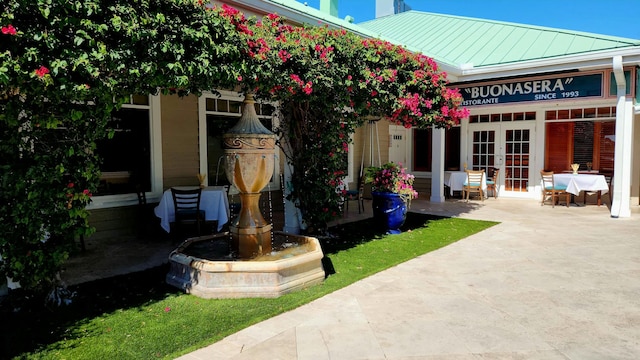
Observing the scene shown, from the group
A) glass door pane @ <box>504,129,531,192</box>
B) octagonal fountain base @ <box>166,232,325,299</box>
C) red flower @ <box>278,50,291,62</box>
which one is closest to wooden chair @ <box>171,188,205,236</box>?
octagonal fountain base @ <box>166,232,325,299</box>

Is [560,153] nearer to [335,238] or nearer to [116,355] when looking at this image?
[335,238]

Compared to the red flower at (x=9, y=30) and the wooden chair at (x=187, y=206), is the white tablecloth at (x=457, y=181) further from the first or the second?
the red flower at (x=9, y=30)

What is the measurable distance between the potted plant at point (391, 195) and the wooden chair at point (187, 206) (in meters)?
2.93

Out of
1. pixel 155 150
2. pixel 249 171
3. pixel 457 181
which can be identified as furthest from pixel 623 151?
pixel 155 150

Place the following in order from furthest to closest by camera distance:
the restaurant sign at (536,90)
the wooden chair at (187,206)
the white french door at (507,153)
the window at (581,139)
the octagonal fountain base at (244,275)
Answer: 1. the white french door at (507,153)
2. the window at (581,139)
3. the restaurant sign at (536,90)
4. the wooden chair at (187,206)
5. the octagonal fountain base at (244,275)

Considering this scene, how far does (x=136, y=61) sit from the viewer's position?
130 inches

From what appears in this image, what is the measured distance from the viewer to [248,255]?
4.73m

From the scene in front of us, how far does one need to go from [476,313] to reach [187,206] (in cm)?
440

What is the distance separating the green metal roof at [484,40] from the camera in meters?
9.54

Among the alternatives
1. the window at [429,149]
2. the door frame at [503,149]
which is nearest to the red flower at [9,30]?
the window at [429,149]

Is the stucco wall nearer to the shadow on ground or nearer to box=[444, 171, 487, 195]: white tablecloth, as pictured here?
the shadow on ground

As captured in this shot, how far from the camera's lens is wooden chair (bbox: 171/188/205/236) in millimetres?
6340

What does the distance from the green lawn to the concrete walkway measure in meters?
0.20

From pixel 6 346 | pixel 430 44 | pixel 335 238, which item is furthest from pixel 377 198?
pixel 430 44
